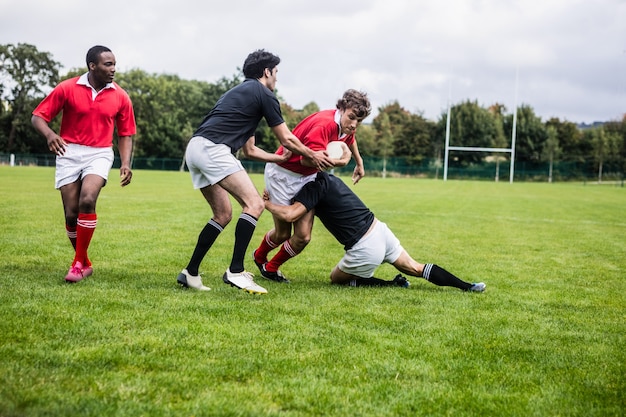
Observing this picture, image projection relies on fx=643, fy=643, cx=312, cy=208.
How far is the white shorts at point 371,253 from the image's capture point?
21.3 ft

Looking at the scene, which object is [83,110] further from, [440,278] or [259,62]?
[440,278]

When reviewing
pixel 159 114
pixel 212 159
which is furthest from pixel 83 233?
Answer: pixel 159 114

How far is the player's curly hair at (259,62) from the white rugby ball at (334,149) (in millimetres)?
972

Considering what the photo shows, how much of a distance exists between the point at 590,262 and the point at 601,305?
3553 millimetres

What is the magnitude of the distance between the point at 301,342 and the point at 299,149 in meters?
2.34

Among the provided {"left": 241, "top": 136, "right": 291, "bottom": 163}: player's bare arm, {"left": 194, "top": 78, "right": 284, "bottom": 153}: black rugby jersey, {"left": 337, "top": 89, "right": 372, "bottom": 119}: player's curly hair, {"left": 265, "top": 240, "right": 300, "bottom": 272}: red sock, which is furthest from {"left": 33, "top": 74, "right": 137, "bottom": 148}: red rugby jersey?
{"left": 337, "top": 89, "right": 372, "bottom": 119}: player's curly hair

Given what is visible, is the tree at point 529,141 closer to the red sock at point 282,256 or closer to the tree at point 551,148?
the tree at point 551,148

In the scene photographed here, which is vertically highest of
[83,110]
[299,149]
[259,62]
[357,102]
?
[259,62]

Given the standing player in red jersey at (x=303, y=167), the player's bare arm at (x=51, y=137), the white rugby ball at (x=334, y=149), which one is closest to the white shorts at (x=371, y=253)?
the standing player in red jersey at (x=303, y=167)

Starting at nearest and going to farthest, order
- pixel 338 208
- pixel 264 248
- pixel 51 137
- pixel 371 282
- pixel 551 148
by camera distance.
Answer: pixel 51 137
pixel 338 208
pixel 371 282
pixel 264 248
pixel 551 148

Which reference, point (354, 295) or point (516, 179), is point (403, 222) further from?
point (516, 179)

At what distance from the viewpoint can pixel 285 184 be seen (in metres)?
6.80

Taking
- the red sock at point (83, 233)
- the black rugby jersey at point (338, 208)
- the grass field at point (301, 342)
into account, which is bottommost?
the grass field at point (301, 342)

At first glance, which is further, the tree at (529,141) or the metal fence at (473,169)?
the tree at (529,141)
